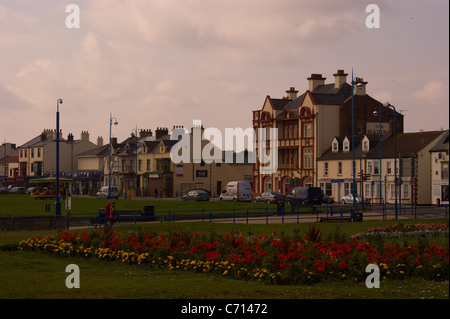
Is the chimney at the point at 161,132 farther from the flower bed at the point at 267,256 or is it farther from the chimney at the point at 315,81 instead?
the flower bed at the point at 267,256

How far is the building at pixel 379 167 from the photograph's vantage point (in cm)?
7425

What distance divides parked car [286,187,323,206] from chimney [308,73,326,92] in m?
29.7

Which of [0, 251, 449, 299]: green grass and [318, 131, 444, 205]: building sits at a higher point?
[318, 131, 444, 205]: building

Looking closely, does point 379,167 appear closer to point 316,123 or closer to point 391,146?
point 391,146

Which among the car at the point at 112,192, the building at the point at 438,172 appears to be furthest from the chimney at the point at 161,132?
the building at the point at 438,172

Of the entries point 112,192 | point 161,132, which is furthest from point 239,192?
point 161,132

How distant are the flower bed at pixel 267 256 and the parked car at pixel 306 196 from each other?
4374 cm

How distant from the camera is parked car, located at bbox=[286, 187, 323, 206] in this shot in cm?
6738

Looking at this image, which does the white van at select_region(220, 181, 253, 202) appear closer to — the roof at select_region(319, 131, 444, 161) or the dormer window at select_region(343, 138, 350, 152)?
the roof at select_region(319, 131, 444, 161)

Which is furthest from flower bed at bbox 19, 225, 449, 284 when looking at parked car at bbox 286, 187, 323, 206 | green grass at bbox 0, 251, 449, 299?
parked car at bbox 286, 187, 323, 206

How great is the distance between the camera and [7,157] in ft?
531
